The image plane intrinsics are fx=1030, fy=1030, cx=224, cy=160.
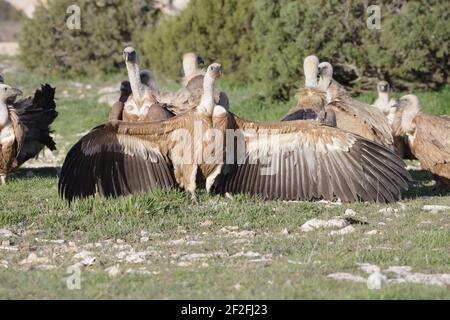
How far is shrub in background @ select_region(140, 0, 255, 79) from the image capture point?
60.6ft

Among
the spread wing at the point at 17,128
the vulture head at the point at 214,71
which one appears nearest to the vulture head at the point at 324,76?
the vulture head at the point at 214,71

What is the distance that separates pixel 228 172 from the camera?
30.2ft

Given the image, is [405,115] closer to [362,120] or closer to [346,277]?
[362,120]

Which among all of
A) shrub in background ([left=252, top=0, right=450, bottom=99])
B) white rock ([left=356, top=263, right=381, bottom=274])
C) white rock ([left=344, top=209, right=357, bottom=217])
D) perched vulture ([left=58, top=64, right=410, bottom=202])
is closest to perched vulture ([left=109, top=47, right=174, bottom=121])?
perched vulture ([left=58, top=64, right=410, bottom=202])

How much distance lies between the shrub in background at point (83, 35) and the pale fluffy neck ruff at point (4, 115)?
10.7m

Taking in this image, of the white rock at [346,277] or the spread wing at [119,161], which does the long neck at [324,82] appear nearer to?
the spread wing at [119,161]

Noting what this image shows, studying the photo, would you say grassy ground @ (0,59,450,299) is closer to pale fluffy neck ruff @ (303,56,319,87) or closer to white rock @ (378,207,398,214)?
white rock @ (378,207,398,214)

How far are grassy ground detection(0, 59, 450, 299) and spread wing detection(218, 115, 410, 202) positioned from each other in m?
0.15

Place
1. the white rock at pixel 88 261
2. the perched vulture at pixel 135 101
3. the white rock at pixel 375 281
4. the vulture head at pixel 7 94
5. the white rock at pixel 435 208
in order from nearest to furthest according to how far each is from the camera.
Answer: the white rock at pixel 375 281 → the white rock at pixel 88 261 → the white rock at pixel 435 208 → the perched vulture at pixel 135 101 → the vulture head at pixel 7 94

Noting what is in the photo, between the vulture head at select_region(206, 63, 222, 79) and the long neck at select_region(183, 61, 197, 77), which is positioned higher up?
the vulture head at select_region(206, 63, 222, 79)

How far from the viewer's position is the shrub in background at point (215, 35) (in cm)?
1847

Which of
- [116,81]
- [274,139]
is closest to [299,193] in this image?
[274,139]

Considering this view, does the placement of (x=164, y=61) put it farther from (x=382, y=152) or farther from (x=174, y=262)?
(x=174, y=262)

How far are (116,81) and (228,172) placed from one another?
38.6ft
